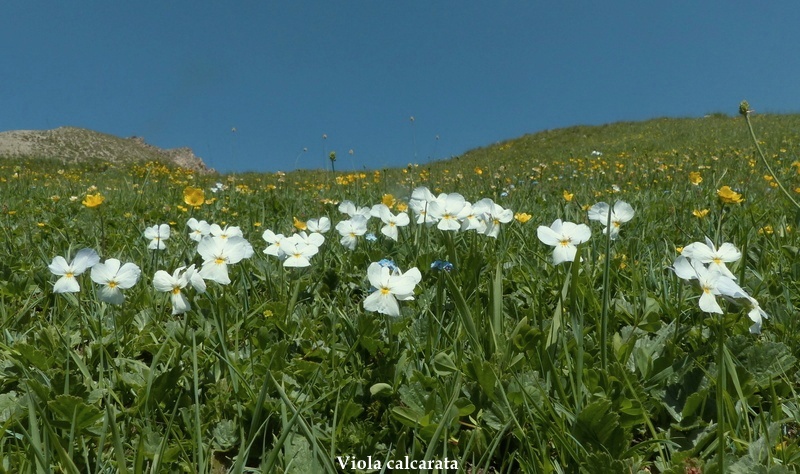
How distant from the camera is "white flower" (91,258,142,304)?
67.2 inches

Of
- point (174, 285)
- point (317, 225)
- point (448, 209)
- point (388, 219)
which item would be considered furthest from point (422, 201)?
point (174, 285)

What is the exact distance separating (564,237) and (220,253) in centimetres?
119

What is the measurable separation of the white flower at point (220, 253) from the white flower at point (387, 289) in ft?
1.44

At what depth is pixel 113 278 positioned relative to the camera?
174 cm

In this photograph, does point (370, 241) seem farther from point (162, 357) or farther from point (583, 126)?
point (583, 126)

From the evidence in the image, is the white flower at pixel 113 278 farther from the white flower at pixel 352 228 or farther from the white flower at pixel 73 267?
the white flower at pixel 352 228

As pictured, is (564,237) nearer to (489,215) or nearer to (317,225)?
(489,215)

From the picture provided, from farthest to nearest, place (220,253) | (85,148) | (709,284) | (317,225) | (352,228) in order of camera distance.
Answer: (85,148) < (317,225) < (352,228) < (220,253) < (709,284)

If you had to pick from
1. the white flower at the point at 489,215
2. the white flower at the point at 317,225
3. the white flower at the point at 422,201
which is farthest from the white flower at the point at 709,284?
the white flower at the point at 317,225

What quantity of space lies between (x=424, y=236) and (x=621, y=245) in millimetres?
1172

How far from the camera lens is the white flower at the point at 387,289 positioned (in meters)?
1.62

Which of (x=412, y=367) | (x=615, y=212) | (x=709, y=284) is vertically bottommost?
(x=412, y=367)

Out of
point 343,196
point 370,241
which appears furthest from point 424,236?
point 343,196

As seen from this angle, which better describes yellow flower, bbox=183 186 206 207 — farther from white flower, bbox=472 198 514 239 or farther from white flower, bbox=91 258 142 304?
white flower, bbox=472 198 514 239
